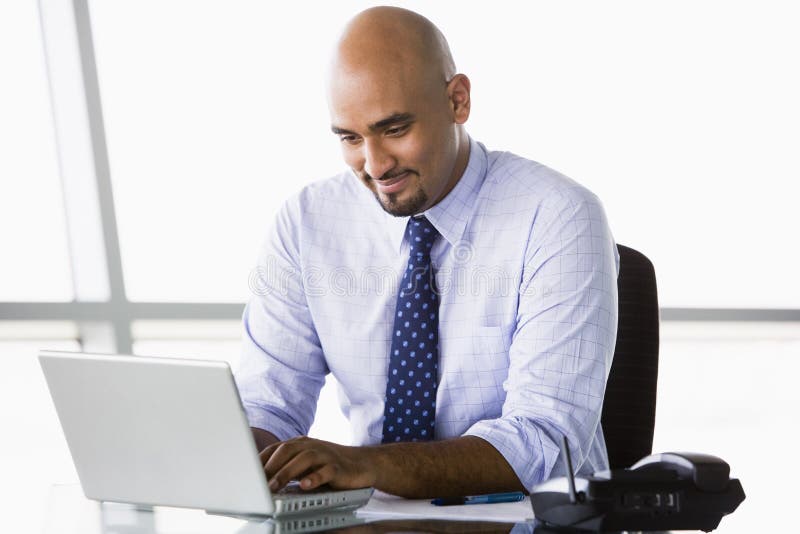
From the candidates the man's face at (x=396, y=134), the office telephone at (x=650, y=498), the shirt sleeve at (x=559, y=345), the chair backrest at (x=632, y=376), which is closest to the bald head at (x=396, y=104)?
the man's face at (x=396, y=134)

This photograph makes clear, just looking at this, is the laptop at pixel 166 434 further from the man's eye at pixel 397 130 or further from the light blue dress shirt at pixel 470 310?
the man's eye at pixel 397 130

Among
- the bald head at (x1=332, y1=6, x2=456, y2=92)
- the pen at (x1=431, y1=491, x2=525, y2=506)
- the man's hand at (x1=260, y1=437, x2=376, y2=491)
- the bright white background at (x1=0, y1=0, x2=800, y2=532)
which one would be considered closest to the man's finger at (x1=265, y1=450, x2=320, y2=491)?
the man's hand at (x1=260, y1=437, x2=376, y2=491)

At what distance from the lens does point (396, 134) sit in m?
1.85

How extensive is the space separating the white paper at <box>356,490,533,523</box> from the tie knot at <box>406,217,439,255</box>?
1.87 feet

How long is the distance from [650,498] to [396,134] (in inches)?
35.3

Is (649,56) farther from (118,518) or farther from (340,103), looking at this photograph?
(118,518)

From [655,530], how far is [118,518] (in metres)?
0.70

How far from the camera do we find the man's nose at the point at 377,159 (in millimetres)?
1838

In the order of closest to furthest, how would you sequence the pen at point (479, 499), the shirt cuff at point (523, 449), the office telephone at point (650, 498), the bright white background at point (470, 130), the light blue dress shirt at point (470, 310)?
the office telephone at point (650, 498)
the pen at point (479, 499)
the shirt cuff at point (523, 449)
the light blue dress shirt at point (470, 310)
the bright white background at point (470, 130)

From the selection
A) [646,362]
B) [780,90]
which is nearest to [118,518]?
[646,362]

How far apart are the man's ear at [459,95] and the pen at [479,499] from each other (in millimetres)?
780

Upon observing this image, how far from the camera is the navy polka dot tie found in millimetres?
1845

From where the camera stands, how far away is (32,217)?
396 cm

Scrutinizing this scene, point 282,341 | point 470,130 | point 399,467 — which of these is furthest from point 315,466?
point 470,130
